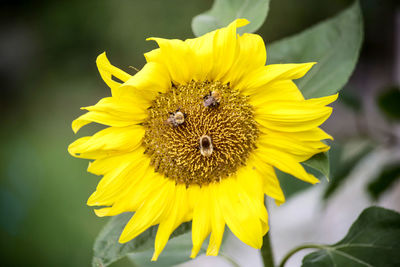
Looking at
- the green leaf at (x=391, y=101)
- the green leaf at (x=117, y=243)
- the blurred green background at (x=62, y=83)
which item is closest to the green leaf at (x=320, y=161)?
the green leaf at (x=117, y=243)

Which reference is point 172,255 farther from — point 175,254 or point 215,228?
point 215,228

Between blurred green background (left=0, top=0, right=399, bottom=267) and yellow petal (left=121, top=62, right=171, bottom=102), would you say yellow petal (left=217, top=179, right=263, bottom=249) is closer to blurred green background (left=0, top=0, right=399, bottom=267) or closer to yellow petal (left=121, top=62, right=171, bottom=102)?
yellow petal (left=121, top=62, right=171, bottom=102)

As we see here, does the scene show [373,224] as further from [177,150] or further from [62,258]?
[62,258]

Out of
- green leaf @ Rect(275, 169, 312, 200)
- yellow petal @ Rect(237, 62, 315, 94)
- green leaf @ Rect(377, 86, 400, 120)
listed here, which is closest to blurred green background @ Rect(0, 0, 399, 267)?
green leaf @ Rect(377, 86, 400, 120)

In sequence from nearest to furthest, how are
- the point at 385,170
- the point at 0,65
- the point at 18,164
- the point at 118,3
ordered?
the point at 385,170, the point at 18,164, the point at 118,3, the point at 0,65

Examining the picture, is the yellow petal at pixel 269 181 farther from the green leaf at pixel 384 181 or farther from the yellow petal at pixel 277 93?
the green leaf at pixel 384 181

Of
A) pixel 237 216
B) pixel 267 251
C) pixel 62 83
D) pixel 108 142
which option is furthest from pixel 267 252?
pixel 62 83

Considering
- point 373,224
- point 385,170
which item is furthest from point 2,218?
point 373,224
